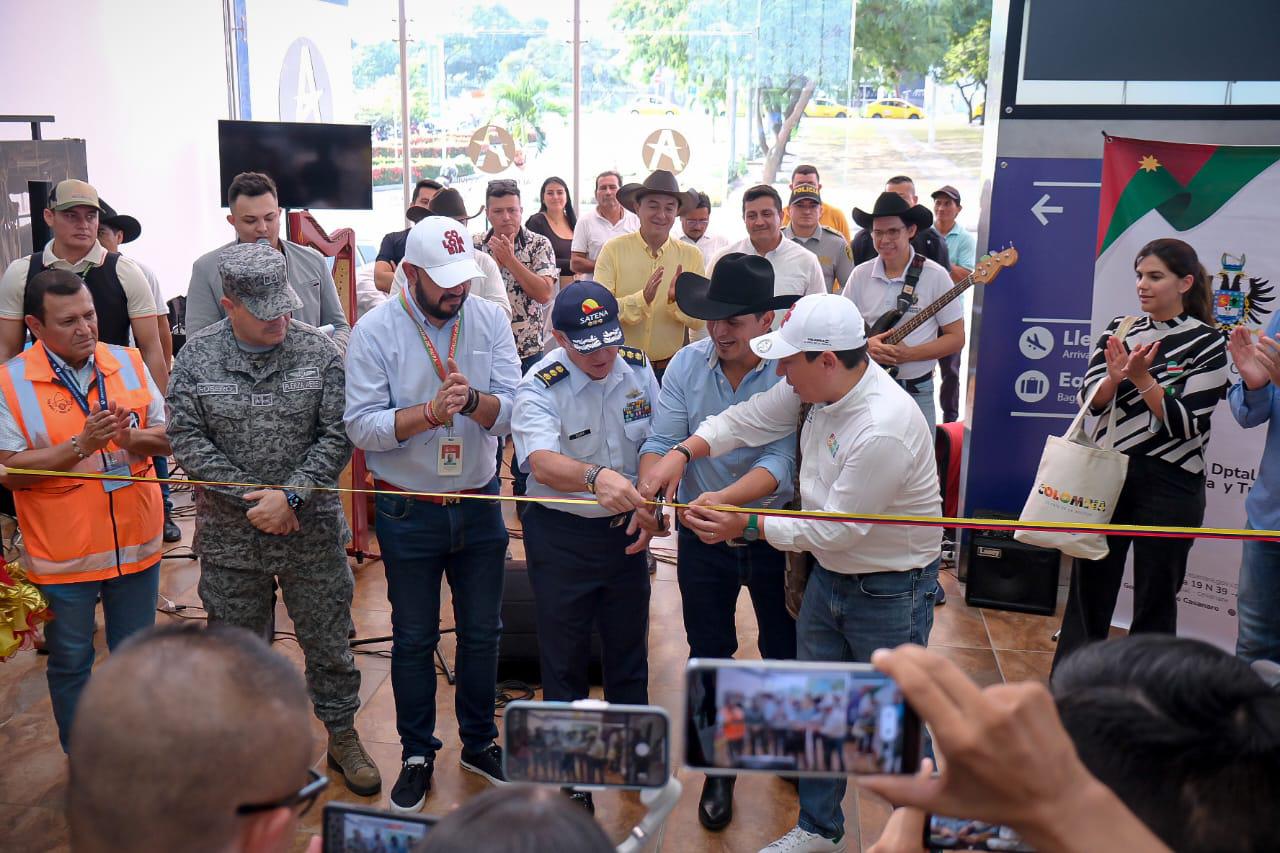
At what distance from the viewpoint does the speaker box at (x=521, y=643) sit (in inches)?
170

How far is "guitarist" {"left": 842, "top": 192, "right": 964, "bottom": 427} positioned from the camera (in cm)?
516

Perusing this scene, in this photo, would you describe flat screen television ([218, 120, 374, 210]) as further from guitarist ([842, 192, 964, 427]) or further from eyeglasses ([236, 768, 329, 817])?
eyeglasses ([236, 768, 329, 817])

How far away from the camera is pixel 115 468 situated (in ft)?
11.6

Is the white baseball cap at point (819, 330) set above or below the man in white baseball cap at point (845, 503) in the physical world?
above

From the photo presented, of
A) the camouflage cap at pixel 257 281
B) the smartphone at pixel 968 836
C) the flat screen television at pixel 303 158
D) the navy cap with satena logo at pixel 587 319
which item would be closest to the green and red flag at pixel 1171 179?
the navy cap with satena logo at pixel 587 319

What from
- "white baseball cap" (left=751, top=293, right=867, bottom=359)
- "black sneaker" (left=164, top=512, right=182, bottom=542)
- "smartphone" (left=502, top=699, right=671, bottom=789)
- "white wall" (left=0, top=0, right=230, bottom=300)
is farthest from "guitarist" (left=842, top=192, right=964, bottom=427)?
"white wall" (left=0, top=0, right=230, bottom=300)

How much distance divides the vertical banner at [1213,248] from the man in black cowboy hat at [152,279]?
14.2 ft

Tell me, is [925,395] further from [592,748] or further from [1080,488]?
[592,748]

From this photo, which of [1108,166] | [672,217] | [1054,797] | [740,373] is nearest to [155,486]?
[740,373]

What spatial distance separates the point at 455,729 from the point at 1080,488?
2428 millimetres

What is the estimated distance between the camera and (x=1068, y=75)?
4938 mm

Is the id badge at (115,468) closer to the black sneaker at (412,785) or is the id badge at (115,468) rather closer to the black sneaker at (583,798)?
the black sneaker at (412,785)

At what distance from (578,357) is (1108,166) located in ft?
8.65

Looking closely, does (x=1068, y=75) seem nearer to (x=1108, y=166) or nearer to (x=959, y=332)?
(x=1108, y=166)
